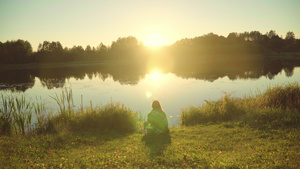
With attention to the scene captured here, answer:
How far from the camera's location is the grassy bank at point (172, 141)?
766 cm

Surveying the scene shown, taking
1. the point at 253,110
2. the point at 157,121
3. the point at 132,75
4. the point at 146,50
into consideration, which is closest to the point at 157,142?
the point at 157,121

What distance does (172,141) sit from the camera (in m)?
10.4

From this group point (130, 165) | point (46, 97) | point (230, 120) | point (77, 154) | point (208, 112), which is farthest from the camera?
point (46, 97)

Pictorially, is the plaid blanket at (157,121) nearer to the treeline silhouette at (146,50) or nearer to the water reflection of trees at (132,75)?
the water reflection of trees at (132,75)

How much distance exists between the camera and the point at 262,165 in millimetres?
6766

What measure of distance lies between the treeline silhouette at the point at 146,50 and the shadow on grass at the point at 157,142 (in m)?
89.3

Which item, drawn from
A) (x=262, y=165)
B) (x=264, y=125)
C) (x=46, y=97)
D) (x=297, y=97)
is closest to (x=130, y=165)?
(x=262, y=165)

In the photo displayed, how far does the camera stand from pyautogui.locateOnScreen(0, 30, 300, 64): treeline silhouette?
86.1 meters

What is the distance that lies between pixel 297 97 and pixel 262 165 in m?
11.1

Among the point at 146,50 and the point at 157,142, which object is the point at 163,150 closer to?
the point at 157,142

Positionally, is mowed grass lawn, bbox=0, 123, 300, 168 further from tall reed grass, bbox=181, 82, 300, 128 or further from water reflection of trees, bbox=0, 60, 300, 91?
water reflection of trees, bbox=0, 60, 300, 91

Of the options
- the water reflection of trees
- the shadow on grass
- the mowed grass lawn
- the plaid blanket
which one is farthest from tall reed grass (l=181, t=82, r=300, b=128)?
the water reflection of trees

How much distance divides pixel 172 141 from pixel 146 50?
122021 mm

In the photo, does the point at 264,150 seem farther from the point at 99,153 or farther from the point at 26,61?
the point at 26,61
